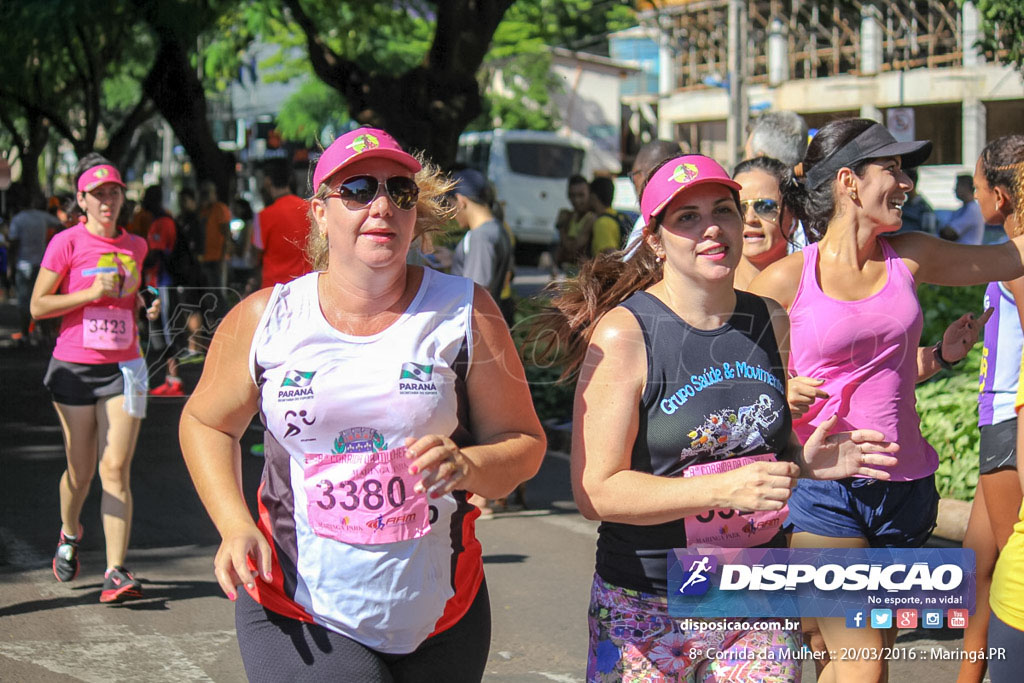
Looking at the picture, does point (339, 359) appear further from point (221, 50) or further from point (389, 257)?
point (221, 50)

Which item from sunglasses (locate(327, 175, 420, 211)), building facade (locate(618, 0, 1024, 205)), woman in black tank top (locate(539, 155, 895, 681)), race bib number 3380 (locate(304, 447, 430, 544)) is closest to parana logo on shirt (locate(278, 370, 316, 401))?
race bib number 3380 (locate(304, 447, 430, 544))

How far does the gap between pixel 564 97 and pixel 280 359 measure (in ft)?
168

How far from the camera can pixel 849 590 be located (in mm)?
3662

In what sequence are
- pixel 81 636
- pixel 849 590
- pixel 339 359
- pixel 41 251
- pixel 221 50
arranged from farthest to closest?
1. pixel 221 50
2. pixel 41 251
3. pixel 81 636
4. pixel 849 590
5. pixel 339 359

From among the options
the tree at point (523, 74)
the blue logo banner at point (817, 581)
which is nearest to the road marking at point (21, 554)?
the blue logo banner at point (817, 581)

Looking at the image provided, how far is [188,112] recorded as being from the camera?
59.4ft

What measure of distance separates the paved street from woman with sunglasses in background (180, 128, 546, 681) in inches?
50.5

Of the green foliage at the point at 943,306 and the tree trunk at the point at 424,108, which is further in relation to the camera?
the tree trunk at the point at 424,108

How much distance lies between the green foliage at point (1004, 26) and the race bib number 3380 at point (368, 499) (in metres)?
7.74

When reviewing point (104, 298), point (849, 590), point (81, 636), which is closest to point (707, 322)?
point (849, 590)

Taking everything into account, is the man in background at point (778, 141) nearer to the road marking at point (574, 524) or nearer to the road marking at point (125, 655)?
the road marking at point (574, 524)

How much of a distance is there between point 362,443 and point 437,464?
23cm

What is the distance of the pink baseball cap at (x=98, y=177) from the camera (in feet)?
20.6

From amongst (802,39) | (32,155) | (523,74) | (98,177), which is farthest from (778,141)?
(523,74)
